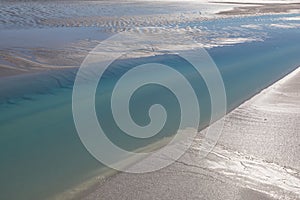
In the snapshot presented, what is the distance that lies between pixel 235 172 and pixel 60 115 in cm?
394

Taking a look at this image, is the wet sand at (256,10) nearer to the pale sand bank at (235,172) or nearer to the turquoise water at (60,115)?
the turquoise water at (60,115)

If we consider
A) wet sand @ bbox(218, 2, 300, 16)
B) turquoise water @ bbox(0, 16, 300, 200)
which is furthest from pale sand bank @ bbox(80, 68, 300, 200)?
wet sand @ bbox(218, 2, 300, 16)

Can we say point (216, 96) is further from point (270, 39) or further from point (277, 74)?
point (270, 39)

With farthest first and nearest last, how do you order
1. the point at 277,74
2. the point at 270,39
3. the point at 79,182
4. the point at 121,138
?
the point at 270,39 → the point at 277,74 → the point at 121,138 → the point at 79,182

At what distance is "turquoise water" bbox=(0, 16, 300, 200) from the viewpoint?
5617 millimetres

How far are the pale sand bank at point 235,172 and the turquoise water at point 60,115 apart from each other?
81cm

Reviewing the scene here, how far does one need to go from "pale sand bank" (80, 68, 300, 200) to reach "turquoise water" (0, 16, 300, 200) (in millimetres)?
807

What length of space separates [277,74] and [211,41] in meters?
5.23

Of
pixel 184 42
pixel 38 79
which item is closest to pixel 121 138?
pixel 38 79

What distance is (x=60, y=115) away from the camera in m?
8.03

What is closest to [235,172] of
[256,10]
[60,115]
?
[60,115]

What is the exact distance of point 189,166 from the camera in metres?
5.59

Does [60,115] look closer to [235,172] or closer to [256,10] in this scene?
[235,172]

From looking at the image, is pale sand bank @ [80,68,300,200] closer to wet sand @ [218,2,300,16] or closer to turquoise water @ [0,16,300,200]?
turquoise water @ [0,16,300,200]
